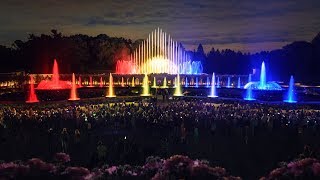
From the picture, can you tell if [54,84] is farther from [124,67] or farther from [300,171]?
Result: [300,171]

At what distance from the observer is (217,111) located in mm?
17844

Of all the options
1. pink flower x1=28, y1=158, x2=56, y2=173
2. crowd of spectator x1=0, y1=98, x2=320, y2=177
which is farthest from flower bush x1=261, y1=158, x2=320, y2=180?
crowd of spectator x1=0, y1=98, x2=320, y2=177

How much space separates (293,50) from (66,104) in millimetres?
31941

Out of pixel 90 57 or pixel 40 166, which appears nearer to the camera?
pixel 40 166

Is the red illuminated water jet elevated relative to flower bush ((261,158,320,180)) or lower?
elevated

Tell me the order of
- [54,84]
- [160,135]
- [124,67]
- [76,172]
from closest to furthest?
[76,172]
[160,135]
[54,84]
[124,67]

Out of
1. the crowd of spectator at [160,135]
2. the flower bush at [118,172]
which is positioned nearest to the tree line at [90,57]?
the crowd of spectator at [160,135]

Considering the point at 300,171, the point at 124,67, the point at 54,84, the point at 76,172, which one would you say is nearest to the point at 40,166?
the point at 76,172

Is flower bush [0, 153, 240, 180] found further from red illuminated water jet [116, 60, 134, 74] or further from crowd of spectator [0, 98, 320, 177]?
red illuminated water jet [116, 60, 134, 74]

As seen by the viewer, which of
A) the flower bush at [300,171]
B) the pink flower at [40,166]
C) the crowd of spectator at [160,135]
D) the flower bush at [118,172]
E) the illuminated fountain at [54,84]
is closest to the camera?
the flower bush at [300,171]

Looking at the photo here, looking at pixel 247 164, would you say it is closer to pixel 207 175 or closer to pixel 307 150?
pixel 307 150

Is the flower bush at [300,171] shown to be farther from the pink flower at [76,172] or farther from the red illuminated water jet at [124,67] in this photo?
the red illuminated water jet at [124,67]

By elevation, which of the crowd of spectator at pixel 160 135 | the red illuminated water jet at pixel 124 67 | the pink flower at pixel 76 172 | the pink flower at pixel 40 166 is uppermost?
the red illuminated water jet at pixel 124 67

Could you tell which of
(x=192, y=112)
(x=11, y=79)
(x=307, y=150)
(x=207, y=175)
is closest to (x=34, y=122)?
(x=192, y=112)
